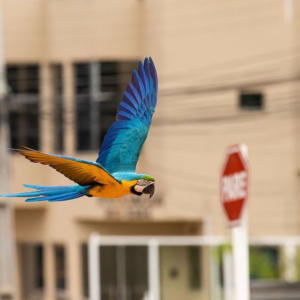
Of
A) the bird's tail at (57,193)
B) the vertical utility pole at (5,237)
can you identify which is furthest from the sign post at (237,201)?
the vertical utility pole at (5,237)

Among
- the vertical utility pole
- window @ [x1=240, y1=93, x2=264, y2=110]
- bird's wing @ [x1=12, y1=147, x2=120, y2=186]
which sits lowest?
the vertical utility pole

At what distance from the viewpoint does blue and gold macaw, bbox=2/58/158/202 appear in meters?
2.20

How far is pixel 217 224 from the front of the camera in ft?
63.5

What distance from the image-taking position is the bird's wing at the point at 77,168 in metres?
2.17

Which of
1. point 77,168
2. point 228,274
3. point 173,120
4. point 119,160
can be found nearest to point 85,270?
point 173,120

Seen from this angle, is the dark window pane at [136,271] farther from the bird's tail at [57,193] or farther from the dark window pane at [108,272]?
the bird's tail at [57,193]

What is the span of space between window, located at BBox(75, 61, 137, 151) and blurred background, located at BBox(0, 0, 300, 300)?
27 mm

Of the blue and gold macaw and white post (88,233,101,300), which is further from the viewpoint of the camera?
white post (88,233,101,300)

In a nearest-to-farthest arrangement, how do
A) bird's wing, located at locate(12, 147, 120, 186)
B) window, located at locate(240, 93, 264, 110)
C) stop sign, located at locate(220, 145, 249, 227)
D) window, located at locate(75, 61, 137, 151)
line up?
bird's wing, located at locate(12, 147, 120, 186), stop sign, located at locate(220, 145, 249, 227), window, located at locate(240, 93, 264, 110), window, located at locate(75, 61, 137, 151)

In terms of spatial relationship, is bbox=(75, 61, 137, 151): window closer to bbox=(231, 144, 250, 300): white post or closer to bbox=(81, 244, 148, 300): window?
bbox=(81, 244, 148, 300): window

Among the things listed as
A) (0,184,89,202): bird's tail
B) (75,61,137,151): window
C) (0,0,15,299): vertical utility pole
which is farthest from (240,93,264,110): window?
(0,184,89,202): bird's tail

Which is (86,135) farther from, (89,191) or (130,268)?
(89,191)

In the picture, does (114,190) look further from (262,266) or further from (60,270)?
(60,270)

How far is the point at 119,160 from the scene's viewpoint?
244cm
